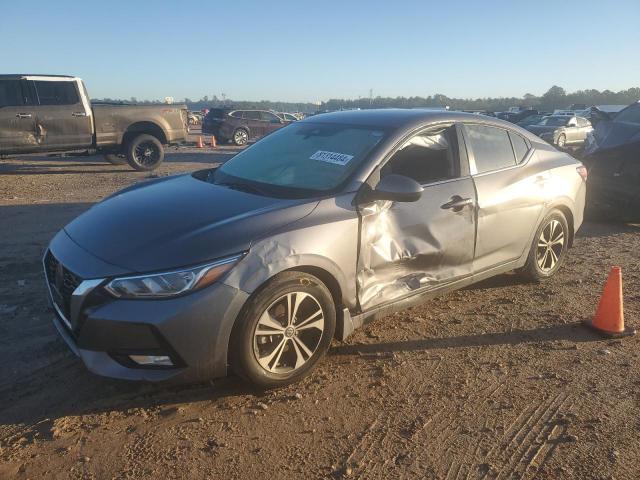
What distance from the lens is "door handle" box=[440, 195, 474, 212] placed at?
12.5 feet

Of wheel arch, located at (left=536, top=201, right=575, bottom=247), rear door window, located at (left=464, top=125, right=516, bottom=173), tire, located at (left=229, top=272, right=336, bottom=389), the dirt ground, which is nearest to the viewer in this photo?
the dirt ground

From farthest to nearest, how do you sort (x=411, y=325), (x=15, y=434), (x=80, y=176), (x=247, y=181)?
(x=80, y=176) < (x=411, y=325) < (x=247, y=181) < (x=15, y=434)

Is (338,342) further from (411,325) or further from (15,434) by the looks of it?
(15,434)

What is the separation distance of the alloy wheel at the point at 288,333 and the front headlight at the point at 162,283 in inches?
17.5

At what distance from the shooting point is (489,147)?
4352mm

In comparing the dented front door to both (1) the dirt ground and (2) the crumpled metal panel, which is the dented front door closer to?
(2) the crumpled metal panel

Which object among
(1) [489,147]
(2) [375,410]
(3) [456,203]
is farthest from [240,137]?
(2) [375,410]

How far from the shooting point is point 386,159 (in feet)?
11.6

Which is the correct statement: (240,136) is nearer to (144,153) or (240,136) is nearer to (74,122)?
(144,153)

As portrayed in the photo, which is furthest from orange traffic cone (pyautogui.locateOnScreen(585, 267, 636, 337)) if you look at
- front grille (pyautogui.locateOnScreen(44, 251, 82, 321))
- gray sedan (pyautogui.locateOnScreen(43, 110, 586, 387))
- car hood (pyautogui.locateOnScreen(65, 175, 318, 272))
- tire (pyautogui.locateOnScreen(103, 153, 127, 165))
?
tire (pyautogui.locateOnScreen(103, 153, 127, 165))

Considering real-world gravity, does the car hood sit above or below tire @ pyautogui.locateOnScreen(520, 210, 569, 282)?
above

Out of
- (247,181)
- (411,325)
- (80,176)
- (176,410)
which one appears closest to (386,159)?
(247,181)

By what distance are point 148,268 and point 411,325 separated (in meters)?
2.25

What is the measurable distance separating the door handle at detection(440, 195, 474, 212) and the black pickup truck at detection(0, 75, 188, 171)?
10010 millimetres
